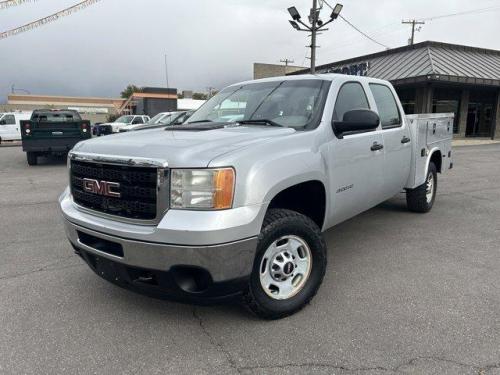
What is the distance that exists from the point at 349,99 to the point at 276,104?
2.54 ft

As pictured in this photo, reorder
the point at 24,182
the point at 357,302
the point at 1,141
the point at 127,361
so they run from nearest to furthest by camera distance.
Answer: the point at 127,361
the point at 357,302
the point at 24,182
the point at 1,141

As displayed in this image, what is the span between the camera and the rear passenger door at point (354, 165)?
376 cm

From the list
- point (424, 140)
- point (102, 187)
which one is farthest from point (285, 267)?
point (424, 140)

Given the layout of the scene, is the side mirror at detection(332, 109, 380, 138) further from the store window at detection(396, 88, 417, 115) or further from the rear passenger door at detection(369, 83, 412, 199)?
the store window at detection(396, 88, 417, 115)

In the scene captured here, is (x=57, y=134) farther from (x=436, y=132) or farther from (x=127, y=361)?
(x=127, y=361)

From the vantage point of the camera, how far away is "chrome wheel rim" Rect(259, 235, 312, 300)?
3090 millimetres

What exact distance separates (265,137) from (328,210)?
3.10ft

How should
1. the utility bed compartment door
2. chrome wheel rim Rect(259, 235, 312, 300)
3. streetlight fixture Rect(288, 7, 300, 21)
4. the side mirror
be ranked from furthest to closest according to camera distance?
1. streetlight fixture Rect(288, 7, 300, 21)
2. the utility bed compartment door
3. the side mirror
4. chrome wheel rim Rect(259, 235, 312, 300)

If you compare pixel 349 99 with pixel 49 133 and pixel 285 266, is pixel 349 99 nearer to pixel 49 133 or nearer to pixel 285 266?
pixel 285 266

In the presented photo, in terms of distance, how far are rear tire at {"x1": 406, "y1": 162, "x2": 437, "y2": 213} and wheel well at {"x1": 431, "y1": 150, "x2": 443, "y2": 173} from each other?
109 millimetres

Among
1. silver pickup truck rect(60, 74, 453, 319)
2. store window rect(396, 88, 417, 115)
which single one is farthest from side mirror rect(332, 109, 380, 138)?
store window rect(396, 88, 417, 115)

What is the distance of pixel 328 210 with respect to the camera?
3676mm

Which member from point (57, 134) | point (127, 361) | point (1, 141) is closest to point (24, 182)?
point (57, 134)

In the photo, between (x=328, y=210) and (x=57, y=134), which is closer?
(x=328, y=210)
